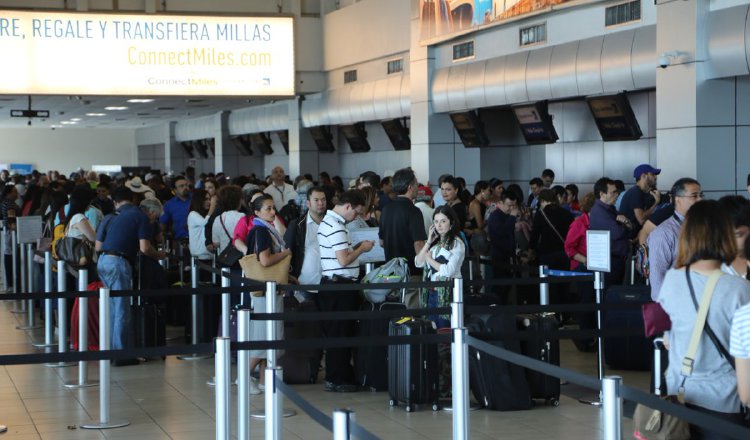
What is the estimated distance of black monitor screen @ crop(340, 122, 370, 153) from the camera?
81.9ft

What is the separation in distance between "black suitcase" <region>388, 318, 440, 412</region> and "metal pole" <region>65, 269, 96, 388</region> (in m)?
2.41

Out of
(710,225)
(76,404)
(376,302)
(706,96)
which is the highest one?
(706,96)

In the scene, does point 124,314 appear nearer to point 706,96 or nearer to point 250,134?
point 706,96

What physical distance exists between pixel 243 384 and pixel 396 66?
15973mm

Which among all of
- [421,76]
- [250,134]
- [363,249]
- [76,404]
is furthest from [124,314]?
[250,134]

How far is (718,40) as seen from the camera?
39.2 feet

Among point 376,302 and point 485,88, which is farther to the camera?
point 485,88

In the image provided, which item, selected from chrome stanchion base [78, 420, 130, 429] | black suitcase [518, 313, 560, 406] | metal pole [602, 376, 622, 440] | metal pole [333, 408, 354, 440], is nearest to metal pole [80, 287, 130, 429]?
chrome stanchion base [78, 420, 130, 429]

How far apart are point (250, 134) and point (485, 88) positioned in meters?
15.8

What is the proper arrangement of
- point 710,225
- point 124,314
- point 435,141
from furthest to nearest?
1. point 435,141
2. point 124,314
3. point 710,225

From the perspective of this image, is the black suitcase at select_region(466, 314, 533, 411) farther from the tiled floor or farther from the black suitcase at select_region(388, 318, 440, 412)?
the black suitcase at select_region(388, 318, 440, 412)

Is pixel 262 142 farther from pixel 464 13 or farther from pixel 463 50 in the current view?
pixel 464 13

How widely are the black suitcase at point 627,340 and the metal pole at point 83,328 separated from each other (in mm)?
4423

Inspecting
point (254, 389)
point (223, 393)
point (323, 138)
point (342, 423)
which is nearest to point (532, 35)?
point (254, 389)
